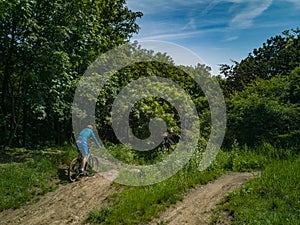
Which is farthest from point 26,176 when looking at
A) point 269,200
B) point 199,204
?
point 269,200

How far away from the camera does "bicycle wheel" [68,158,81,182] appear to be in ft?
26.2

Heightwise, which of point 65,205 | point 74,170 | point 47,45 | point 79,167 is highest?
point 47,45

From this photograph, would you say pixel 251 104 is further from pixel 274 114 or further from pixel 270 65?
pixel 270 65

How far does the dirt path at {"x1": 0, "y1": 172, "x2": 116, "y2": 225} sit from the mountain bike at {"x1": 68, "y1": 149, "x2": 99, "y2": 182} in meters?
0.36

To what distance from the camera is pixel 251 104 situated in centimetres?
1166

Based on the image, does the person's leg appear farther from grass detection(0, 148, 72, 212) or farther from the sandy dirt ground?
grass detection(0, 148, 72, 212)

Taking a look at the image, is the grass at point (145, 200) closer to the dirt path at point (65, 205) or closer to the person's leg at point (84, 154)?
the dirt path at point (65, 205)

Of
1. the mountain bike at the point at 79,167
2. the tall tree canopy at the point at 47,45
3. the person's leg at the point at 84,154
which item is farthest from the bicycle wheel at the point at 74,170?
the tall tree canopy at the point at 47,45

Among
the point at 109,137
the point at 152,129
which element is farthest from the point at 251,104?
the point at 109,137

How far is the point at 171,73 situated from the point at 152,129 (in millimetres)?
5675

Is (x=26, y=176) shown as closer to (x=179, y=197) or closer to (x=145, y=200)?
(x=145, y=200)

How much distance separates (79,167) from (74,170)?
0.22 m

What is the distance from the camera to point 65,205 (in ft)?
21.0

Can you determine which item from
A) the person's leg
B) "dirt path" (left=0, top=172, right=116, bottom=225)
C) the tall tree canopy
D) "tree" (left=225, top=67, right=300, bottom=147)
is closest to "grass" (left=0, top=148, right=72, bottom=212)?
"dirt path" (left=0, top=172, right=116, bottom=225)
